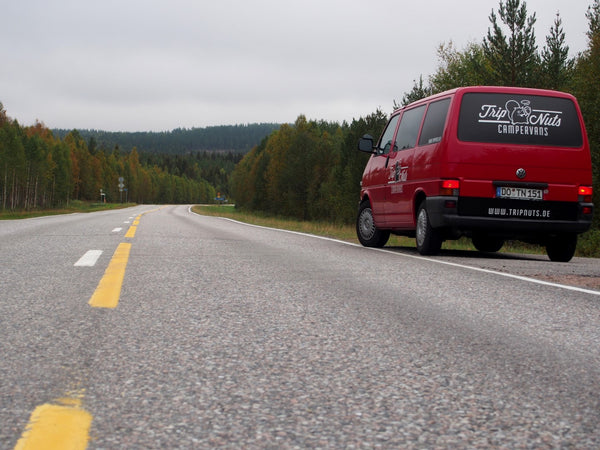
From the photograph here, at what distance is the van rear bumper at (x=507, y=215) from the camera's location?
895 cm

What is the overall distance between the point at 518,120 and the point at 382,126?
1659 inches

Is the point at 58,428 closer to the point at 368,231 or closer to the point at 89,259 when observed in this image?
the point at 89,259

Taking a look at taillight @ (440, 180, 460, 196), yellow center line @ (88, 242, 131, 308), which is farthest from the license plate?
yellow center line @ (88, 242, 131, 308)

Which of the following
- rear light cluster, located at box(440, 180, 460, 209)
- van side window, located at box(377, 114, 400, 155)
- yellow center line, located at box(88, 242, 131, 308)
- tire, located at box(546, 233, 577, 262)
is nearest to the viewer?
yellow center line, located at box(88, 242, 131, 308)

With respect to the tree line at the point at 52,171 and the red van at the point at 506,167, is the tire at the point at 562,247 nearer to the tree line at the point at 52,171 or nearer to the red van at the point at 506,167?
the red van at the point at 506,167

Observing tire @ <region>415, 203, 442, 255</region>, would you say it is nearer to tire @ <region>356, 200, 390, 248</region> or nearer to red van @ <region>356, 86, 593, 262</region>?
red van @ <region>356, 86, 593, 262</region>

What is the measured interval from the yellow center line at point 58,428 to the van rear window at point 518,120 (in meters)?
7.54

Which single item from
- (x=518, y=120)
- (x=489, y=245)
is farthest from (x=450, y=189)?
(x=489, y=245)

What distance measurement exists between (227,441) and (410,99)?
39355mm

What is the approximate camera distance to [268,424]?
2.30 meters

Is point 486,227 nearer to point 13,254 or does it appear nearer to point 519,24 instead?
point 13,254

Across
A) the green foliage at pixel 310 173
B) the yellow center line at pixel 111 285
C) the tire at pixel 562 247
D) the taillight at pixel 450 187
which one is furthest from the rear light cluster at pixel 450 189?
the green foliage at pixel 310 173

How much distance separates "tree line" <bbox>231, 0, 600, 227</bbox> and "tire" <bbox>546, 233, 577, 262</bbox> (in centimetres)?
1619

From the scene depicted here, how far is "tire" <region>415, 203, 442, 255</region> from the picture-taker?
953 centimetres
